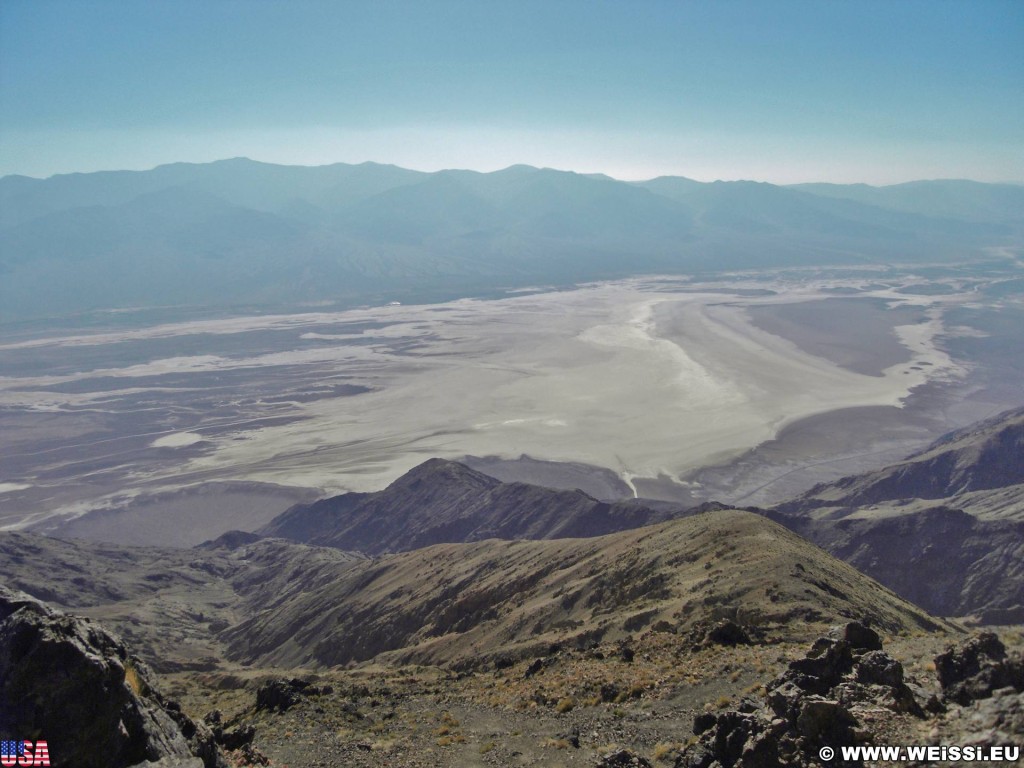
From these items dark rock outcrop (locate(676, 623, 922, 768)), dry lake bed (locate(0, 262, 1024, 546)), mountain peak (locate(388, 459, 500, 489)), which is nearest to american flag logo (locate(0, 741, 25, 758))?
dark rock outcrop (locate(676, 623, 922, 768))

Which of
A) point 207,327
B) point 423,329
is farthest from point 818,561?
point 207,327

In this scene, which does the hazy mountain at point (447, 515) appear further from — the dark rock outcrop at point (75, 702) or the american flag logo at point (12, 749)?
the american flag logo at point (12, 749)

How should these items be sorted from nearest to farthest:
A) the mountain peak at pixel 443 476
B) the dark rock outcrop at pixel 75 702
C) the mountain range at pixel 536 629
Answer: the dark rock outcrop at pixel 75 702 < the mountain range at pixel 536 629 < the mountain peak at pixel 443 476

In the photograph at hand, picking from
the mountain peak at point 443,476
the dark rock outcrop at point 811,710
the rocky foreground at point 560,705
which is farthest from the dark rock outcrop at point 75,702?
the mountain peak at point 443,476

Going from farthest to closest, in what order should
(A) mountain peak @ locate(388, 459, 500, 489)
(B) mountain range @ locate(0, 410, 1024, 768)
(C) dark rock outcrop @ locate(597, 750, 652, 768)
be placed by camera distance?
(A) mountain peak @ locate(388, 459, 500, 489)
(C) dark rock outcrop @ locate(597, 750, 652, 768)
(B) mountain range @ locate(0, 410, 1024, 768)

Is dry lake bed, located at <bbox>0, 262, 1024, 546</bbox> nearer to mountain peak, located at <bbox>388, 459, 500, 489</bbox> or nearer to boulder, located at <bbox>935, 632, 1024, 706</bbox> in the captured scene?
mountain peak, located at <bbox>388, 459, 500, 489</bbox>

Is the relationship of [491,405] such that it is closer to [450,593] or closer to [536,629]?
[450,593]

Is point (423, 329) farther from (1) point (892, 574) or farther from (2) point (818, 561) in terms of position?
(2) point (818, 561)
